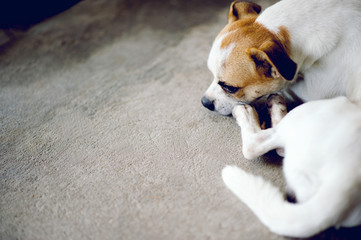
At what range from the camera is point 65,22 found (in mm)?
3453

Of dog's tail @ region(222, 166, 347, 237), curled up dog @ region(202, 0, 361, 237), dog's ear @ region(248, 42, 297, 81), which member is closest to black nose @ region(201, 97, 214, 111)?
curled up dog @ region(202, 0, 361, 237)

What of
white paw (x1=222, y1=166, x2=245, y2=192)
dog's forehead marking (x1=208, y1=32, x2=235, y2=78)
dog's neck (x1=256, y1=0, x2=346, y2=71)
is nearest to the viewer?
white paw (x1=222, y1=166, x2=245, y2=192)

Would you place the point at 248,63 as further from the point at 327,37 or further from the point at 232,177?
the point at 232,177

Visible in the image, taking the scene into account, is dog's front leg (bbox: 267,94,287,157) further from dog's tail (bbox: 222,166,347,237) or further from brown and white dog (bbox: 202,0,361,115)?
dog's tail (bbox: 222,166,347,237)

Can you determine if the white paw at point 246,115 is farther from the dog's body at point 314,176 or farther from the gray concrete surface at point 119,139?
the dog's body at point 314,176

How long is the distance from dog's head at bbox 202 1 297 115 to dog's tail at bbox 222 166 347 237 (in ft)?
2.02

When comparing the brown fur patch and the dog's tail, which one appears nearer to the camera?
the dog's tail

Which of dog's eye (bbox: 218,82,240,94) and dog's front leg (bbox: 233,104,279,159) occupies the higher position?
dog's eye (bbox: 218,82,240,94)

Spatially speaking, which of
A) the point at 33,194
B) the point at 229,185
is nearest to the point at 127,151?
the point at 33,194

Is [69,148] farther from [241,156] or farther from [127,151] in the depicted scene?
[241,156]

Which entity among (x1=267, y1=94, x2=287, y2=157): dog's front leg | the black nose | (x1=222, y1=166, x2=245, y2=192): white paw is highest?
the black nose

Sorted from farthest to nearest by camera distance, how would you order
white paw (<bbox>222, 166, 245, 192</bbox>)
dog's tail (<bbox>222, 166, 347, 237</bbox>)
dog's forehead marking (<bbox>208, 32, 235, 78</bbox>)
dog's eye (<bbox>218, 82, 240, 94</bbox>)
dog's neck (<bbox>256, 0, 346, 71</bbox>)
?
dog's eye (<bbox>218, 82, 240, 94</bbox>)
dog's forehead marking (<bbox>208, 32, 235, 78</bbox>)
dog's neck (<bbox>256, 0, 346, 71</bbox>)
white paw (<bbox>222, 166, 245, 192</bbox>)
dog's tail (<bbox>222, 166, 347, 237</bbox>)

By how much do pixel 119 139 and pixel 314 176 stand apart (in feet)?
4.07

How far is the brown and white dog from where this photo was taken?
1571mm
